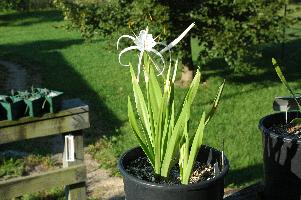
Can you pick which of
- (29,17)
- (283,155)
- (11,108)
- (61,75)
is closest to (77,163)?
(11,108)

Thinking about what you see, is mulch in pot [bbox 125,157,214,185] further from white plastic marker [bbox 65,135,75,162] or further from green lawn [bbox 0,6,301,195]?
green lawn [bbox 0,6,301,195]

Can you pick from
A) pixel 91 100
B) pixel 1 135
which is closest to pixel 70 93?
pixel 91 100

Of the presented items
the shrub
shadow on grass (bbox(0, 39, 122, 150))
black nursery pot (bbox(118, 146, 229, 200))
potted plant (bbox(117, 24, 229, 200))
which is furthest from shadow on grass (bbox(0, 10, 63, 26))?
black nursery pot (bbox(118, 146, 229, 200))

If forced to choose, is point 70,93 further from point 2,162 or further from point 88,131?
point 2,162

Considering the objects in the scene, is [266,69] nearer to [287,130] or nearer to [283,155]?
[287,130]

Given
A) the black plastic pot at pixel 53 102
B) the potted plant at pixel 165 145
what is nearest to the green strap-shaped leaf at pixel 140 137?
the potted plant at pixel 165 145

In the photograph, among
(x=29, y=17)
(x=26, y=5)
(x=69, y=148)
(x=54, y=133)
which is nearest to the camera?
(x=54, y=133)
